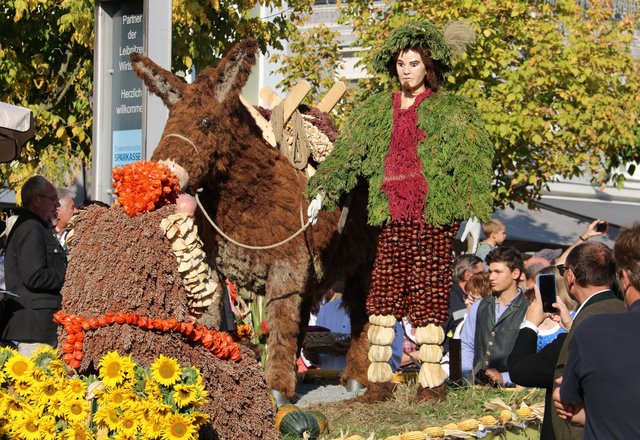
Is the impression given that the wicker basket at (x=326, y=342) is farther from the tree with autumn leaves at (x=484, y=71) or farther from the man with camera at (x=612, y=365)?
the man with camera at (x=612, y=365)

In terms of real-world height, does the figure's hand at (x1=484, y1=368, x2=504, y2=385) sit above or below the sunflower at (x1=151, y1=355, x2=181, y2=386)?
below

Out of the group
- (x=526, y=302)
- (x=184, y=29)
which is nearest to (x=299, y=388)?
(x=526, y=302)

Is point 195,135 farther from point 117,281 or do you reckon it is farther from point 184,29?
point 184,29

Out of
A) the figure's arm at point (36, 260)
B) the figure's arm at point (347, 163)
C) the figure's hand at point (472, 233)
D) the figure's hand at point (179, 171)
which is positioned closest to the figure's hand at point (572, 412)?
the figure's hand at point (179, 171)

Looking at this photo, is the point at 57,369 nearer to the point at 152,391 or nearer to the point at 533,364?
the point at 152,391

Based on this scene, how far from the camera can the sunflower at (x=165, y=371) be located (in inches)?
187

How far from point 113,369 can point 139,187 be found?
0.90 m

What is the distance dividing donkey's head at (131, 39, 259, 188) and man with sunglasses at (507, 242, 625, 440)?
2338 millimetres

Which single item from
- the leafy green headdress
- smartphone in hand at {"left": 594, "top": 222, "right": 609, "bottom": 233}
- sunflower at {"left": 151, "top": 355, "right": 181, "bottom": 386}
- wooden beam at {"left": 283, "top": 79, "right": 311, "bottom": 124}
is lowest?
sunflower at {"left": 151, "top": 355, "right": 181, "bottom": 386}

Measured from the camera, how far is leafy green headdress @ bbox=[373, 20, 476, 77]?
6887 millimetres

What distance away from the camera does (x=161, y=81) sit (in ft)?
22.3

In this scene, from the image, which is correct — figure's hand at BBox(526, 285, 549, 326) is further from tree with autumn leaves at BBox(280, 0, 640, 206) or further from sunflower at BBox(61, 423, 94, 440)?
tree with autumn leaves at BBox(280, 0, 640, 206)

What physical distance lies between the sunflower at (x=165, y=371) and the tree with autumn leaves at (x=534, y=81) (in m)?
9.66

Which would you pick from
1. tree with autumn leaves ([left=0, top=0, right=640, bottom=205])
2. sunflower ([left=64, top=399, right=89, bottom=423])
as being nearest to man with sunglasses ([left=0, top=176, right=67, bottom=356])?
sunflower ([left=64, top=399, right=89, bottom=423])
